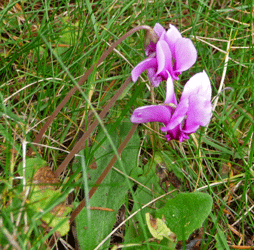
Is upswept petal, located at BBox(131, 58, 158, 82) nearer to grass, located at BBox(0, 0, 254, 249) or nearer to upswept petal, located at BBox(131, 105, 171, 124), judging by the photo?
upswept petal, located at BBox(131, 105, 171, 124)

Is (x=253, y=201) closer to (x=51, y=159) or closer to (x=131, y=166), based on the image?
(x=131, y=166)

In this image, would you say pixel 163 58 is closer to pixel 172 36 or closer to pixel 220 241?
pixel 172 36

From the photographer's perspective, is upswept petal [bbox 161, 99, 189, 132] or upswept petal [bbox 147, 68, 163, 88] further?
upswept petal [bbox 147, 68, 163, 88]

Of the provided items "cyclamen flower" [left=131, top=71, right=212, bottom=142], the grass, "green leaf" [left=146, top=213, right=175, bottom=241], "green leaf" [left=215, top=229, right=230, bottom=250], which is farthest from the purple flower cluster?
"green leaf" [left=215, top=229, right=230, bottom=250]

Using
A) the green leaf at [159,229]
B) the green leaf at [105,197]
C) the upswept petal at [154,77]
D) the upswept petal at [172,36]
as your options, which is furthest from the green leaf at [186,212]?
the upswept petal at [172,36]

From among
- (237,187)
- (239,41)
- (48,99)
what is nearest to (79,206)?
(48,99)

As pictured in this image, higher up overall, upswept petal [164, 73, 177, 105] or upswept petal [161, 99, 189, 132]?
upswept petal [164, 73, 177, 105]
